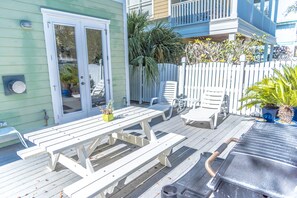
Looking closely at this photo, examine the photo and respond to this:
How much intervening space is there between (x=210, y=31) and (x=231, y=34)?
830mm

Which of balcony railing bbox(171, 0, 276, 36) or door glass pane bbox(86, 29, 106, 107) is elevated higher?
balcony railing bbox(171, 0, 276, 36)

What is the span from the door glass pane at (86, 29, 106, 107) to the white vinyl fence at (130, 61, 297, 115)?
8.09ft

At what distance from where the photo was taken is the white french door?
3.89 m

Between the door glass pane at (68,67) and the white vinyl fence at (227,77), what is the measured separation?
10.4 feet

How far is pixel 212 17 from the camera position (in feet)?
24.6

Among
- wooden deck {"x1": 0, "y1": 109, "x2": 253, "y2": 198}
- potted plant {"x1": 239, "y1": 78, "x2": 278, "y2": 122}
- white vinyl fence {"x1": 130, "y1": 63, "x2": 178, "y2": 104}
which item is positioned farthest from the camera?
white vinyl fence {"x1": 130, "y1": 63, "x2": 178, "y2": 104}

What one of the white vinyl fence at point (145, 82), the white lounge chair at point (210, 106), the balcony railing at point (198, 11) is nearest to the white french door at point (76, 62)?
the white vinyl fence at point (145, 82)

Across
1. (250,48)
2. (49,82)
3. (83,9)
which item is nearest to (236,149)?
(49,82)

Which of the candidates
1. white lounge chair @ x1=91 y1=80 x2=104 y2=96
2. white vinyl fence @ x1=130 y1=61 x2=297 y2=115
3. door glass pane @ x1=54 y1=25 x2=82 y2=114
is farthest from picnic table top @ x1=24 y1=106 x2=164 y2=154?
white vinyl fence @ x1=130 y1=61 x2=297 y2=115

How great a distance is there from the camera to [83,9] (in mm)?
4289

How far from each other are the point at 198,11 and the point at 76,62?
5.83 metres

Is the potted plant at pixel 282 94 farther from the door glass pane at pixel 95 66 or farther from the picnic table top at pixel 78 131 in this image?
the door glass pane at pixel 95 66

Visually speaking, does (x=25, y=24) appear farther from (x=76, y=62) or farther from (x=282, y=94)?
(x=282, y=94)

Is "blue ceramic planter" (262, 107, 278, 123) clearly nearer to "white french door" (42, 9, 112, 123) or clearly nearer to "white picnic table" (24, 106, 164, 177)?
"white picnic table" (24, 106, 164, 177)
